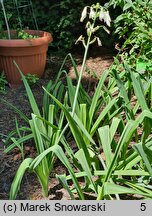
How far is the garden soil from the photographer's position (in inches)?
80.1

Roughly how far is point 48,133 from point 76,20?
7.66 ft

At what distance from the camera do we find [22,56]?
11.2 feet

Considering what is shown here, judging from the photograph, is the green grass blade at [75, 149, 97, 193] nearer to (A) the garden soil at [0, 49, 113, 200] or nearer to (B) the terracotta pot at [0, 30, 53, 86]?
(A) the garden soil at [0, 49, 113, 200]

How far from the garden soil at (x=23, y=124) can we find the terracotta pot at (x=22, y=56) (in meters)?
0.13

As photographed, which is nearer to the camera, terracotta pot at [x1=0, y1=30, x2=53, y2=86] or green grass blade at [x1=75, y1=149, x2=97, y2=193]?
green grass blade at [x1=75, y1=149, x2=97, y2=193]

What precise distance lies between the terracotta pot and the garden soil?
126 mm

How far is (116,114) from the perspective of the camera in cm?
226

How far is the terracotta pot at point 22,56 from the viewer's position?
334 centimetres

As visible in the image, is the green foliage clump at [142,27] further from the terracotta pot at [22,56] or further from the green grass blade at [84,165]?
the green grass blade at [84,165]

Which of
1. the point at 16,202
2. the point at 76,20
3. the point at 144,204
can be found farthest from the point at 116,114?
the point at 76,20

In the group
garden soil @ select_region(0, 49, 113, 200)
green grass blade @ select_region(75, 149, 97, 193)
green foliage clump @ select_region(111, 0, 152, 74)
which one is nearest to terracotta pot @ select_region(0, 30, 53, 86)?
garden soil @ select_region(0, 49, 113, 200)

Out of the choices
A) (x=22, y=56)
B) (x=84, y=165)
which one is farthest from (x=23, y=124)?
(x=84, y=165)

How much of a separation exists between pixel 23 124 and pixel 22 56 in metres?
0.92

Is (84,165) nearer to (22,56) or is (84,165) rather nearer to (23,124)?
(23,124)
